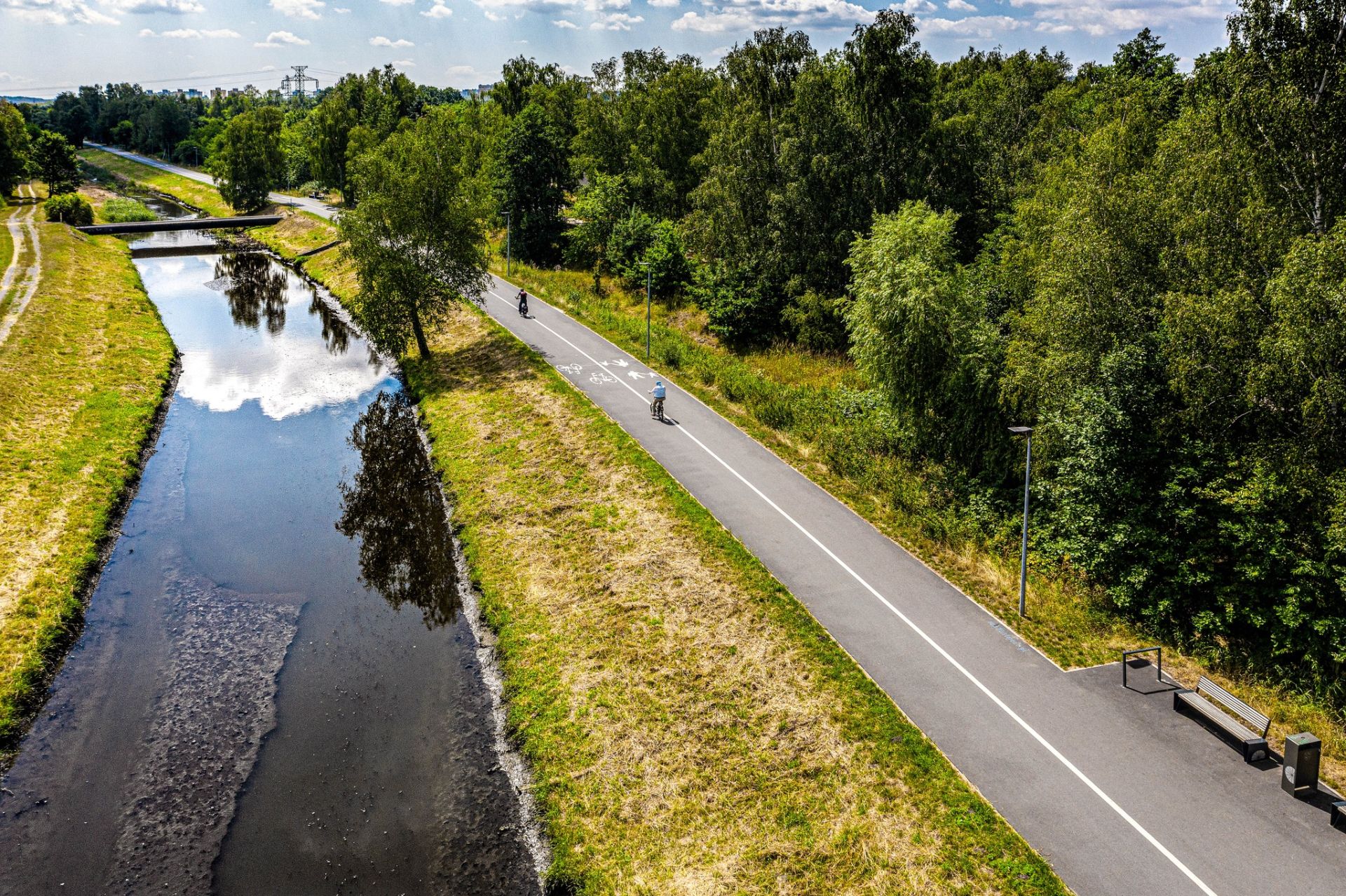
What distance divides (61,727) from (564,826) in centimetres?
1224

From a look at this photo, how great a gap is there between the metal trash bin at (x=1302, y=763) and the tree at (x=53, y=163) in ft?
378

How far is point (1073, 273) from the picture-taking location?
22422 mm

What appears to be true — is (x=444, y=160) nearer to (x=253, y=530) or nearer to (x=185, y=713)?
(x=253, y=530)

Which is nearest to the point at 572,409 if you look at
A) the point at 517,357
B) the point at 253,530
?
the point at 517,357

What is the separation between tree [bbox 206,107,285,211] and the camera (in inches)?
3674

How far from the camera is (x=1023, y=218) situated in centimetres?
3384

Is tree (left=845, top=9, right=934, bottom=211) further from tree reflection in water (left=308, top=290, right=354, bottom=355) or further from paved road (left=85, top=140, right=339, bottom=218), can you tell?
paved road (left=85, top=140, right=339, bottom=218)

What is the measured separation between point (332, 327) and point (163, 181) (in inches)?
3866

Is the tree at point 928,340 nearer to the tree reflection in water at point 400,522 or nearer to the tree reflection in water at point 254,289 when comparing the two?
the tree reflection in water at point 400,522

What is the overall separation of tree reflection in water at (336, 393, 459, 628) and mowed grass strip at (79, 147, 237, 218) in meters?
80.9

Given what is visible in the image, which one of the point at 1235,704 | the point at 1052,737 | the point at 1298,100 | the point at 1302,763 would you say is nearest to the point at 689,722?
the point at 1052,737

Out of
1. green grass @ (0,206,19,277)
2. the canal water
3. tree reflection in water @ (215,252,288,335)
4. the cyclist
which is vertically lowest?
the canal water

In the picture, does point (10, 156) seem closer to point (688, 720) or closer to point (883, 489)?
point (883, 489)

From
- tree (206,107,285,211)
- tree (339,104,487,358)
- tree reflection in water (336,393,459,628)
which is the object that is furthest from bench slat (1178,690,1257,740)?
tree (206,107,285,211)
